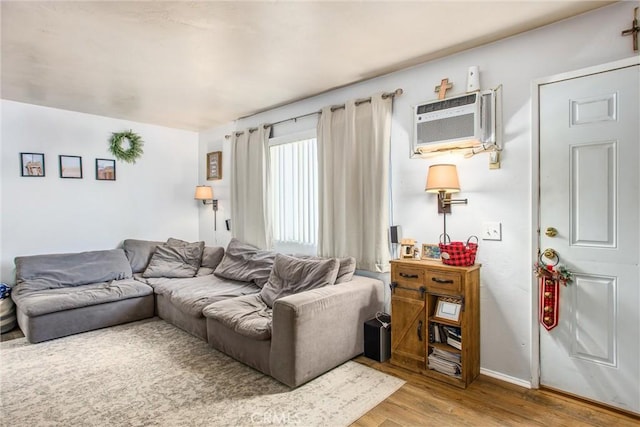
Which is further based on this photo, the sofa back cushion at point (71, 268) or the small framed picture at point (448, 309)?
Result: the sofa back cushion at point (71, 268)


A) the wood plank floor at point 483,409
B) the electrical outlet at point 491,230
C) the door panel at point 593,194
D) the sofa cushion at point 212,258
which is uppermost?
the door panel at point 593,194

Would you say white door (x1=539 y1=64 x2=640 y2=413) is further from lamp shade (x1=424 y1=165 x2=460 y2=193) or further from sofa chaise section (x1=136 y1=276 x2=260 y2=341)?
sofa chaise section (x1=136 y1=276 x2=260 y2=341)

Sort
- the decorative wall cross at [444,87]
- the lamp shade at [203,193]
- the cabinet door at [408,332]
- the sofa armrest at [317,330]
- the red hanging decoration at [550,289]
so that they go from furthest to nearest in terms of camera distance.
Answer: the lamp shade at [203,193]
the decorative wall cross at [444,87]
the cabinet door at [408,332]
the sofa armrest at [317,330]
the red hanging decoration at [550,289]

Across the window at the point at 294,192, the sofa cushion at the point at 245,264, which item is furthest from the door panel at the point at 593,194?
the sofa cushion at the point at 245,264

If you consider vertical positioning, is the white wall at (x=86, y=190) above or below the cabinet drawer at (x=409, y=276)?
Result: above

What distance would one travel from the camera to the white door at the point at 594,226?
2080mm

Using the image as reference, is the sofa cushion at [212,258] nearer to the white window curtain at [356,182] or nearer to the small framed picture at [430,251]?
the white window curtain at [356,182]

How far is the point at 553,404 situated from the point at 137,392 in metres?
2.69

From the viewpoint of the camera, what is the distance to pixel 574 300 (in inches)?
89.6

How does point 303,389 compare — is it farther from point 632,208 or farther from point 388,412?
point 632,208

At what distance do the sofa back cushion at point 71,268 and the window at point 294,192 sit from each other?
1.92 meters

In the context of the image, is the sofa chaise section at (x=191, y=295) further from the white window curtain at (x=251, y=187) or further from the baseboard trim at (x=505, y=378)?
the baseboard trim at (x=505, y=378)

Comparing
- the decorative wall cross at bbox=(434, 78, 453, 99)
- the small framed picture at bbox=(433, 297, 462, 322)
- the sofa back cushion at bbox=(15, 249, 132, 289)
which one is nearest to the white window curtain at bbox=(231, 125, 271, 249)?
the sofa back cushion at bbox=(15, 249, 132, 289)

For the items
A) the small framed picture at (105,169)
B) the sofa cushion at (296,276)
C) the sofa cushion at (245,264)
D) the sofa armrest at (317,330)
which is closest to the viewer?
the sofa armrest at (317,330)
